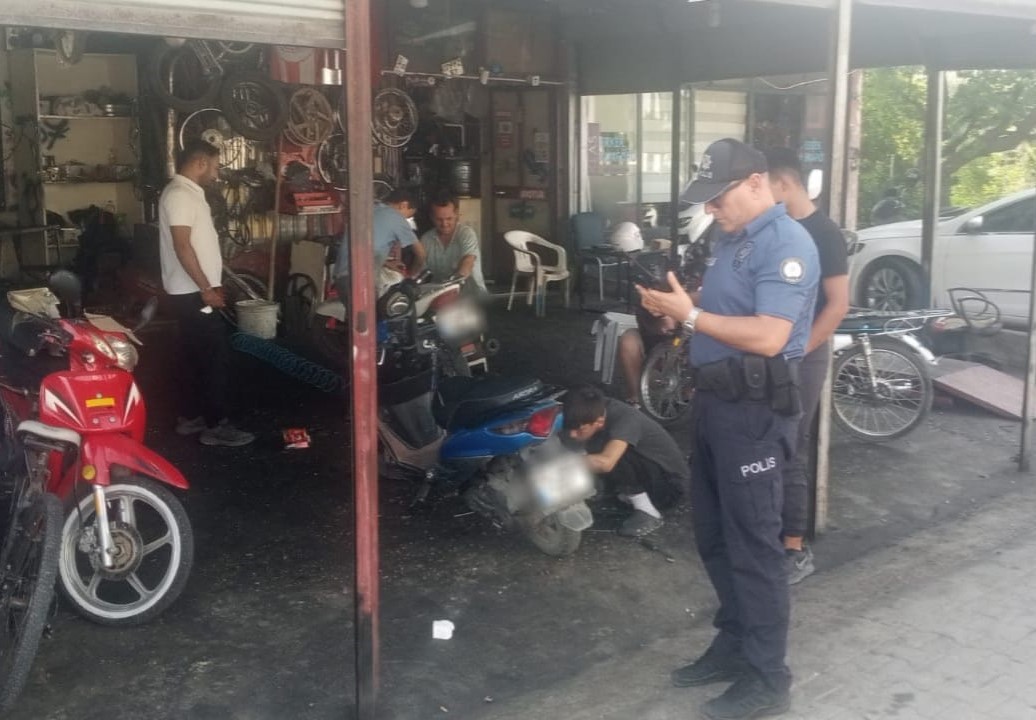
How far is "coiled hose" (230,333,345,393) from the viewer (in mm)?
8180

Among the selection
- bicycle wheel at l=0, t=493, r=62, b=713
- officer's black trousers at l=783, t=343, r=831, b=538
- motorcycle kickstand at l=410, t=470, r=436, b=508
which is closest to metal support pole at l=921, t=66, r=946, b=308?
officer's black trousers at l=783, t=343, r=831, b=538

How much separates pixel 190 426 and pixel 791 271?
4713mm

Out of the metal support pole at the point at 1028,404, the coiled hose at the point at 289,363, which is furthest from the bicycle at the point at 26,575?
the metal support pole at the point at 1028,404

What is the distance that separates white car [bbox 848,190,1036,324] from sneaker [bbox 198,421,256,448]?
5813 mm

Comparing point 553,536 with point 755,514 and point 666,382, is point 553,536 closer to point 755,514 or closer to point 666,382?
point 755,514

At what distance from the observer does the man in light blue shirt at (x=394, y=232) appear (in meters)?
7.48

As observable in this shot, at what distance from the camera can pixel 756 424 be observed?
12.0ft

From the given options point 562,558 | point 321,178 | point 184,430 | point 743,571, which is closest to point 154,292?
point 321,178

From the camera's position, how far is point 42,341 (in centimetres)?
432

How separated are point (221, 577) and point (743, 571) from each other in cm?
245

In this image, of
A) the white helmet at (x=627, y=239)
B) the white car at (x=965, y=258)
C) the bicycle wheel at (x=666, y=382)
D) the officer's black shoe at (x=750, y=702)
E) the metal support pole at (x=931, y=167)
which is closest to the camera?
the officer's black shoe at (x=750, y=702)

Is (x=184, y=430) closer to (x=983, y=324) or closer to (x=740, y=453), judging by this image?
(x=740, y=453)

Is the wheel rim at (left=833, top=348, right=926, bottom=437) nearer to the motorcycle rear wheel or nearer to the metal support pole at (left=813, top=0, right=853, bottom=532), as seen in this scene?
the metal support pole at (left=813, top=0, right=853, bottom=532)

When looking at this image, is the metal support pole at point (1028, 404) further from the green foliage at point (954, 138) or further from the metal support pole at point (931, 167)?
the green foliage at point (954, 138)
